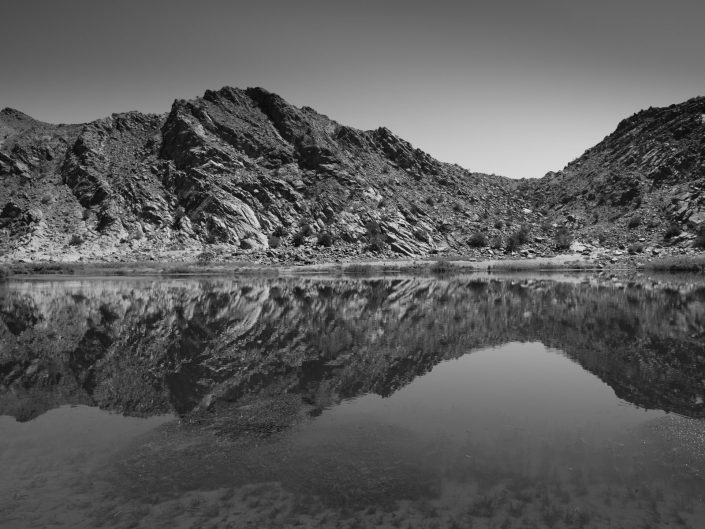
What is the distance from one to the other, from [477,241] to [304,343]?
78.5 meters

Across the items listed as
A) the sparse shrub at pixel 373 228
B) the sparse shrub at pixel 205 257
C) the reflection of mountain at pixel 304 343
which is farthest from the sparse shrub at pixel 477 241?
the reflection of mountain at pixel 304 343

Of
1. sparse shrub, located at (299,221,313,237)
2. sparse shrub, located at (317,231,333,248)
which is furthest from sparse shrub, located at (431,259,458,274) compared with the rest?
sparse shrub, located at (299,221,313,237)

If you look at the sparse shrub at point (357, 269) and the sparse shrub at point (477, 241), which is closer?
the sparse shrub at point (357, 269)

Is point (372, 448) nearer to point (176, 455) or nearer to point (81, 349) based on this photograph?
point (176, 455)

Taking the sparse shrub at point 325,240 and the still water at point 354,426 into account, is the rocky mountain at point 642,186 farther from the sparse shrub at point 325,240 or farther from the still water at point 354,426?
the still water at point 354,426

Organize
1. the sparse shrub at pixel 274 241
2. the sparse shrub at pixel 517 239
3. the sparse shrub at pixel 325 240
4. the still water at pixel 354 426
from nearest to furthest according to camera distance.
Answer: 1. the still water at pixel 354 426
2. the sparse shrub at pixel 274 241
3. the sparse shrub at pixel 325 240
4. the sparse shrub at pixel 517 239

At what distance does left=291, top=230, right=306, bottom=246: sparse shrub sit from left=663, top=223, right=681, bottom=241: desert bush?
64108 mm

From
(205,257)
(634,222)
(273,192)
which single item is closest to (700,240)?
(634,222)

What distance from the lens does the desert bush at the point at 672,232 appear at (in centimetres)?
7906

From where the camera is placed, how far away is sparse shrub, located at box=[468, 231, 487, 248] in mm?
92500

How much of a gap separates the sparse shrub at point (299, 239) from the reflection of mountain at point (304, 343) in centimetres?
4957

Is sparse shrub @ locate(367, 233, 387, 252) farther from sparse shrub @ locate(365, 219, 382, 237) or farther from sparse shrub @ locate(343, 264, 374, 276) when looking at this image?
sparse shrub @ locate(343, 264, 374, 276)

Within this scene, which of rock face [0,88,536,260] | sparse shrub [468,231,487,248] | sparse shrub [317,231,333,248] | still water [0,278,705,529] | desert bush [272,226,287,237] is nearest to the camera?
still water [0,278,705,529]

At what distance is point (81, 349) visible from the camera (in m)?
18.8
